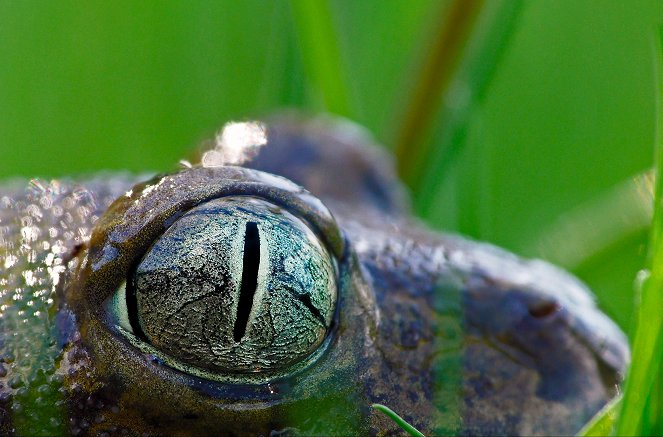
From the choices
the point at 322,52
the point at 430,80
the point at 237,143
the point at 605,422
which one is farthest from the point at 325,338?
the point at 430,80

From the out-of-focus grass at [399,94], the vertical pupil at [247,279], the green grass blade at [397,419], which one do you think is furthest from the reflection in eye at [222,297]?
the out-of-focus grass at [399,94]

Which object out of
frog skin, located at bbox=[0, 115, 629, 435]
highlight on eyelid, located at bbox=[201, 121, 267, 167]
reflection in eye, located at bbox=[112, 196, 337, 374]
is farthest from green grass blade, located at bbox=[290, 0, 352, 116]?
reflection in eye, located at bbox=[112, 196, 337, 374]

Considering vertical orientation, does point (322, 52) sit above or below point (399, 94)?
above

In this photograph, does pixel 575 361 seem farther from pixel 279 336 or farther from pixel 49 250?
pixel 49 250

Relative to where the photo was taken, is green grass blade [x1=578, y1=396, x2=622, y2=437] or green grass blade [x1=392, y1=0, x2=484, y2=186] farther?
green grass blade [x1=392, y1=0, x2=484, y2=186]

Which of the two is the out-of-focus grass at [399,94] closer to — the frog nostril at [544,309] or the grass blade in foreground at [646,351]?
the frog nostril at [544,309]

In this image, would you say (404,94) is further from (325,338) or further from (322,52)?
(325,338)

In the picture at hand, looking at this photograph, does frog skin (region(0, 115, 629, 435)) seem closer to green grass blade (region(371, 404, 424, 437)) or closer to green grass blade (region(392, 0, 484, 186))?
green grass blade (region(371, 404, 424, 437))
